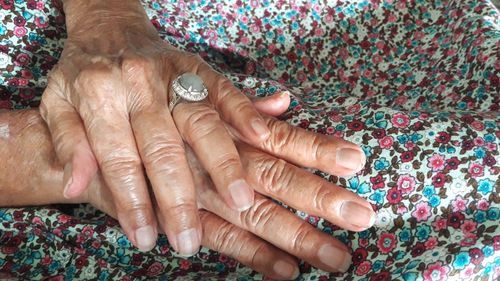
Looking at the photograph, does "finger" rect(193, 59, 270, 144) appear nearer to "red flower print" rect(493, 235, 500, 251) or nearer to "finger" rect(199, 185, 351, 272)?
"finger" rect(199, 185, 351, 272)

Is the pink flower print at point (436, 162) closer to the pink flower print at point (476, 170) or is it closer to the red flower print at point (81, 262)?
the pink flower print at point (476, 170)

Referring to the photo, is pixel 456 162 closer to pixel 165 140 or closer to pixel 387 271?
pixel 387 271

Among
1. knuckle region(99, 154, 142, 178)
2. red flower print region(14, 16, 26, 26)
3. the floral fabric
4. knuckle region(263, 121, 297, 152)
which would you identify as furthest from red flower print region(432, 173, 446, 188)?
red flower print region(14, 16, 26, 26)

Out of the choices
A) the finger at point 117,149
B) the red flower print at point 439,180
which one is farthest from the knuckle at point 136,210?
the red flower print at point 439,180

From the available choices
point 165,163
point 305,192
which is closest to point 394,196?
point 305,192

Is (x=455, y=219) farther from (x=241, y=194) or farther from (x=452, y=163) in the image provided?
(x=241, y=194)

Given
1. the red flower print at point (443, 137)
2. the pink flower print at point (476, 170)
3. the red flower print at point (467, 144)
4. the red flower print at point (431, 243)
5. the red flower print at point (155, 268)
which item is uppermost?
the red flower print at point (467, 144)

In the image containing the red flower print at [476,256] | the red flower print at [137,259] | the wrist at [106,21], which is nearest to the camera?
the red flower print at [476,256]

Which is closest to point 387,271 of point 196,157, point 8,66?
point 196,157
